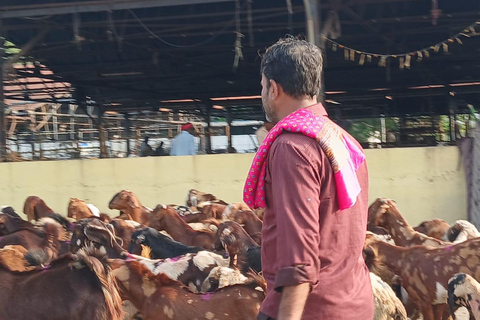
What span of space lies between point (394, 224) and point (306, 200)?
7.38 meters

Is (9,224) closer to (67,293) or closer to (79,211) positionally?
(79,211)

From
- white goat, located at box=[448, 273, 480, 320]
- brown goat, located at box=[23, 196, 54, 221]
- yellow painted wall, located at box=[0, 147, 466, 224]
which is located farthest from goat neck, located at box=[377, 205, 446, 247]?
brown goat, located at box=[23, 196, 54, 221]

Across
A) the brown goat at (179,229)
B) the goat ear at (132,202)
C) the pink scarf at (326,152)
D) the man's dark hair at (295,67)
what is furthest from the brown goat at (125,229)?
the man's dark hair at (295,67)

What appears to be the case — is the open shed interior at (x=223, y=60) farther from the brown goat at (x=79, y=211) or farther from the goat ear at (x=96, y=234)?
the goat ear at (x=96, y=234)

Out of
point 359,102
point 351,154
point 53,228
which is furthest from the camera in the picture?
point 359,102

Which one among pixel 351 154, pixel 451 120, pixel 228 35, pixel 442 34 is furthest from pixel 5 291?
pixel 451 120

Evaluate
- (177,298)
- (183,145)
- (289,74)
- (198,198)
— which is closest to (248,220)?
(198,198)

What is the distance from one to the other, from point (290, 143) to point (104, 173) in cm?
1049

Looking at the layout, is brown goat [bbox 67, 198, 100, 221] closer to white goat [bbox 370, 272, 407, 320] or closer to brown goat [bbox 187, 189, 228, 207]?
brown goat [bbox 187, 189, 228, 207]

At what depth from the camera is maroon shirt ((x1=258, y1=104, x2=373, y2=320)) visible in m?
2.41

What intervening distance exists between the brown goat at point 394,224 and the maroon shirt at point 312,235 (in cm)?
621

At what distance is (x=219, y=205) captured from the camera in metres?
11.0

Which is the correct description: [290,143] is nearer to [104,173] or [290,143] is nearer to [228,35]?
[104,173]

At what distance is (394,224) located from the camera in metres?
9.55
